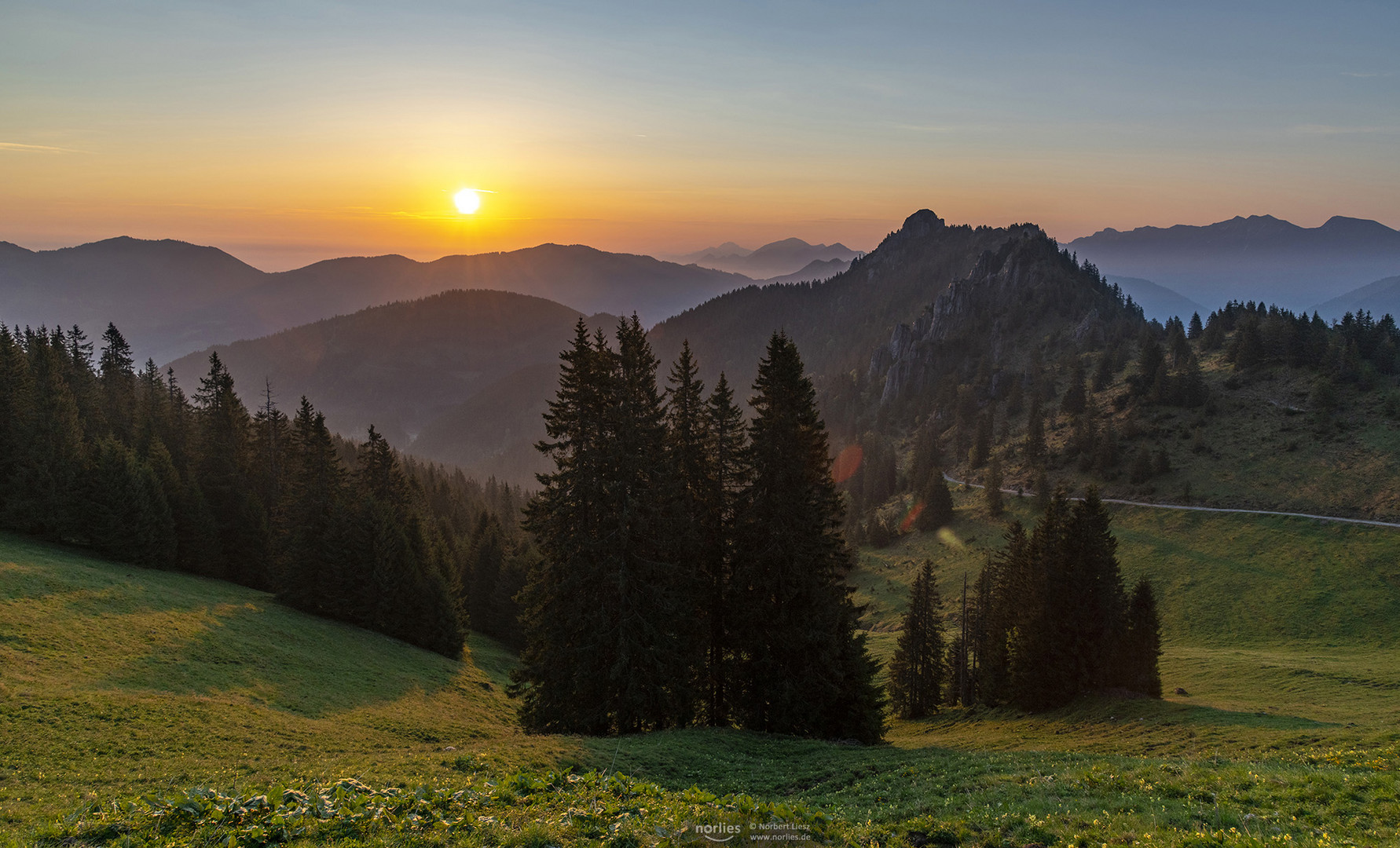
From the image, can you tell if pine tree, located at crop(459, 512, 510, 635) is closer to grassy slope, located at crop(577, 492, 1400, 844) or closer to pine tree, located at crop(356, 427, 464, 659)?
pine tree, located at crop(356, 427, 464, 659)

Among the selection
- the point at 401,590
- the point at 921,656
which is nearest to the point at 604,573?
the point at 401,590

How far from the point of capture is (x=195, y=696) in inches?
1096

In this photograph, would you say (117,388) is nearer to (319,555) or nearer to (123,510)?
(123,510)

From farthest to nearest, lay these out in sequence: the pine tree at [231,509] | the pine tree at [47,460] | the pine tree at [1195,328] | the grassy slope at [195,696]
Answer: the pine tree at [1195,328]
the pine tree at [231,509]
the pine tree at [47,460]
the grassy slope at [195,696]

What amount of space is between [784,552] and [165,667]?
30.2m

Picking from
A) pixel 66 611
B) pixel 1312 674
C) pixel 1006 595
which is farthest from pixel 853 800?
pixel 1312 674

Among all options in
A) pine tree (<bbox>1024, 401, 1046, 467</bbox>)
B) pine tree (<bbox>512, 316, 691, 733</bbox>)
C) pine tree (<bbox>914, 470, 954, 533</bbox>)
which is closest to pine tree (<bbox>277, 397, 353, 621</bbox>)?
pine tree (<bbox>512, 316, 691, 733</bbox>)

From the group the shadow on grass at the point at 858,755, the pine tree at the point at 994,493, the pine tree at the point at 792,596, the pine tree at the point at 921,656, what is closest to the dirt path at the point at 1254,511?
the pine tree at the point at 994,493

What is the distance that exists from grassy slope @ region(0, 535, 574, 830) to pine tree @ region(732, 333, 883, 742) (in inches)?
470

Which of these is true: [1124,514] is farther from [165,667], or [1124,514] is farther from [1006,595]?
[165,667]

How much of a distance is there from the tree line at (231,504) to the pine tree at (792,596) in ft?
115

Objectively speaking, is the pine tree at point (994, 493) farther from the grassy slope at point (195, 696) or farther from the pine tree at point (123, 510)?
the pine tree at point (123, 510)

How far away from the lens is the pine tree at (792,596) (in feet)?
104

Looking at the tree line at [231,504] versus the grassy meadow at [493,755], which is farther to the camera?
the tree line at [231,504]
